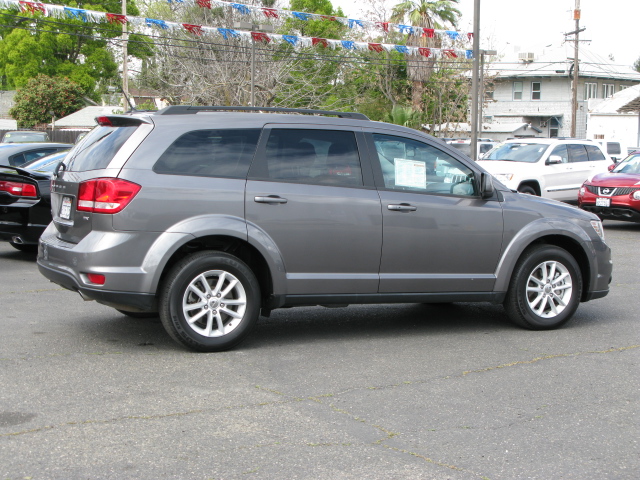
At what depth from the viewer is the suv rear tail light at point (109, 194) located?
5.81 metres

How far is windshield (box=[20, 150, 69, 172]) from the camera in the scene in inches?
488

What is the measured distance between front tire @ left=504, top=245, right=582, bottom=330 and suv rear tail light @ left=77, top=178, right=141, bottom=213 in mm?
3421

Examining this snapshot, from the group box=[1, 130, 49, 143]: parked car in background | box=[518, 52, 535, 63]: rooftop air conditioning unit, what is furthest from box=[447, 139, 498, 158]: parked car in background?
box=[518, 52, 535, 63]: rooftop air conditioning unit

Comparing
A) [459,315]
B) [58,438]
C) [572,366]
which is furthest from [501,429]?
[459,315]

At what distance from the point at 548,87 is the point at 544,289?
54484 mm

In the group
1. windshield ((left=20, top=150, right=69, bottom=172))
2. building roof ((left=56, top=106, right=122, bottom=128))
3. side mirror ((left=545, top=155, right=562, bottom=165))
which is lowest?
windshield ((left=20, top=150, right=69, bottom=172))

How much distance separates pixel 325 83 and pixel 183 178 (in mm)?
37165

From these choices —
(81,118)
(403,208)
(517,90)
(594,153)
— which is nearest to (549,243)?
(403,208)

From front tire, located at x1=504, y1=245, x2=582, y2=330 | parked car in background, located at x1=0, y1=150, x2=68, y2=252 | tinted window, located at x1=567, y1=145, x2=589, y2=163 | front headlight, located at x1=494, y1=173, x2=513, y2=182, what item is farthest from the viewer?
tinted window, located at x1=567, y1=145, x2=589, y2=163

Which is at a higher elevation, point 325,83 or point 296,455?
point 325,83

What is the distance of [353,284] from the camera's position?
256 inches

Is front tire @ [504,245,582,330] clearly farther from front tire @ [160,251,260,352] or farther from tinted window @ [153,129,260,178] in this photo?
tinted window @ [153,129,260,178]

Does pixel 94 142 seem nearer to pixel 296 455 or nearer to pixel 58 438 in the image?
pixel 58 438

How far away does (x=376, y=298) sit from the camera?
661cm
